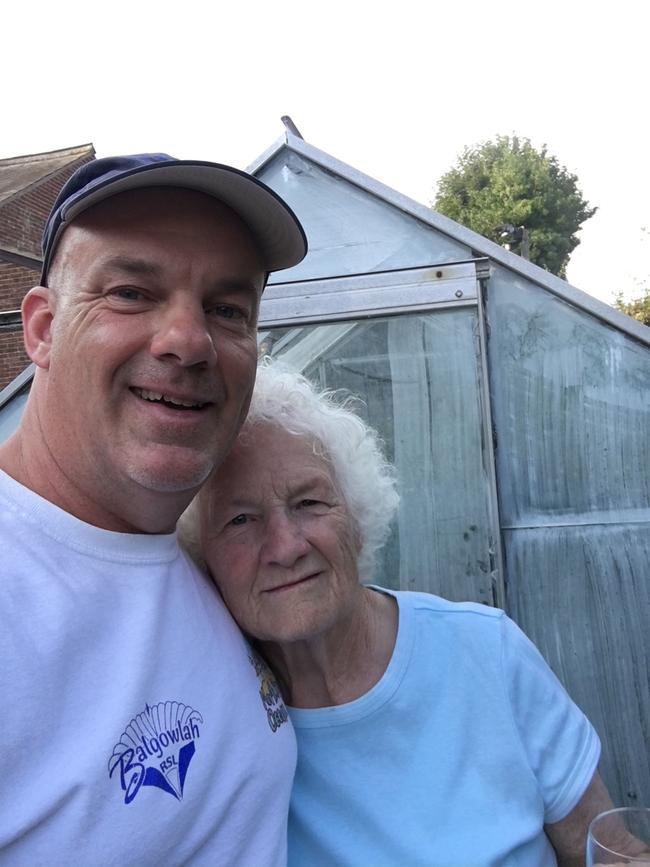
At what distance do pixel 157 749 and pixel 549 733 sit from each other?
3.09 feet

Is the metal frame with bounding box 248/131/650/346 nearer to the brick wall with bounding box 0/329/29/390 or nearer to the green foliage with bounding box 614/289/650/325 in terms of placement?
the brick wall with bounding box 0/329/29/390

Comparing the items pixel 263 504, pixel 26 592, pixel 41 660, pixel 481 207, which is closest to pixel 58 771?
pixel 41 660

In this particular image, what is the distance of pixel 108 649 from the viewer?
111 centimetres

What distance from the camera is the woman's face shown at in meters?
1.51

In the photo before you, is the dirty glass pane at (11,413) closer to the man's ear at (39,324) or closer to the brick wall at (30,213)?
the man's ear at (39,324)

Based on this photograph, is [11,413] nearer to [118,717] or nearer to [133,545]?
[133,545]

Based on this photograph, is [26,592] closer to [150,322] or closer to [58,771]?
[58,771]

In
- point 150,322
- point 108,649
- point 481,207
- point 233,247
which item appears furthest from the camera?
point 481,207

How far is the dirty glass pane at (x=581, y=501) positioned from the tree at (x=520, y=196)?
85.2 feet

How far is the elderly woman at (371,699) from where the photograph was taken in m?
1.48

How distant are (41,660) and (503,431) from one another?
2477 mm

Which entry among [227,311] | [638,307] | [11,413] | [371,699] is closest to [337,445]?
[227,311]

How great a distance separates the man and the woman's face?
0.10 metres

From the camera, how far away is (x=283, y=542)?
1.52 meters
